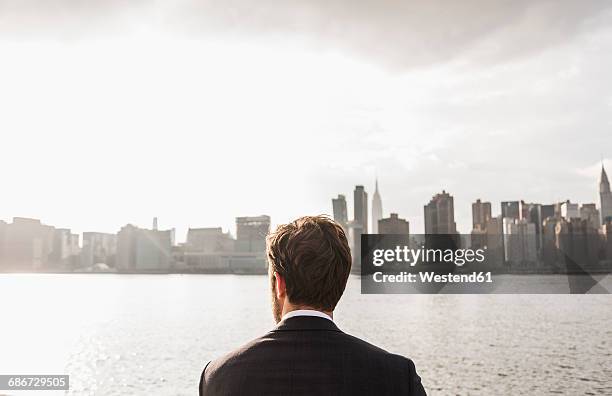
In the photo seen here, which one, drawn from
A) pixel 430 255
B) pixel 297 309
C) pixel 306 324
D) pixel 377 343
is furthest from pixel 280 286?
pixel 430 255

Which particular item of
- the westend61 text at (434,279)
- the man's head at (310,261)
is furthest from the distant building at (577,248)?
the man's head at (310,261)

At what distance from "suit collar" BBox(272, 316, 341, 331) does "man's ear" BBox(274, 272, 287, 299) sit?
0.16 meters

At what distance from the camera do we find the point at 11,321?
70.8 meters

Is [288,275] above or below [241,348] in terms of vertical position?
above

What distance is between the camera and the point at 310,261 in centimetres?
221

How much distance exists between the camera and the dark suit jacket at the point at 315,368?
1.99 metres

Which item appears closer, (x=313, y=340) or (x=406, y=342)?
(x=313, y=340)

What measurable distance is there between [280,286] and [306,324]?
0.24 meters

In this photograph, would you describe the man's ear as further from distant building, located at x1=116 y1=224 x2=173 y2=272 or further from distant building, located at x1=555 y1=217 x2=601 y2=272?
distant building, located at x1=116 y1=224 x2=173 y2=272

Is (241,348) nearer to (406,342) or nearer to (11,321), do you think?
(406,342)

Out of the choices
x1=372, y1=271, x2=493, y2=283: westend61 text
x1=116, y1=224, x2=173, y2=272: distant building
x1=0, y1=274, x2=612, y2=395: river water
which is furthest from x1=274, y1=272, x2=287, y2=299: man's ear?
x1=116, y1=224, x2=173, y2=272: distant building

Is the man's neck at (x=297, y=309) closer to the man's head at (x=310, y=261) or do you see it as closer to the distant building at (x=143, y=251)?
the man's head at (x=310, y=261)

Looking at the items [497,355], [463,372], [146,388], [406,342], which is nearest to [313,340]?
[146,388]

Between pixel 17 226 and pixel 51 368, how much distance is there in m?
132
